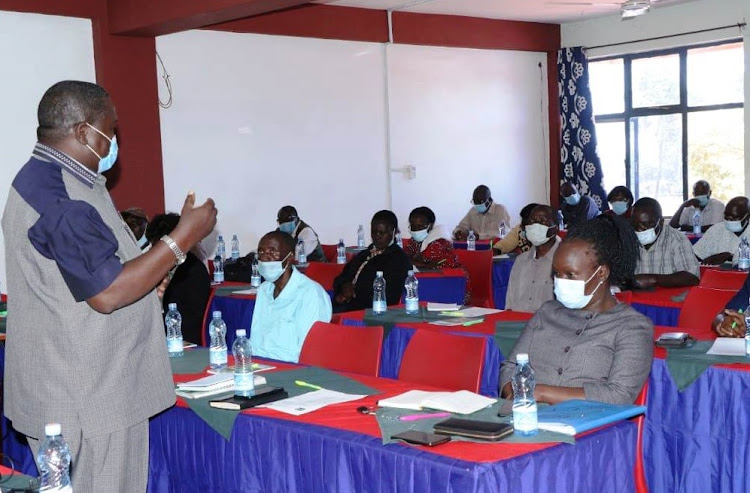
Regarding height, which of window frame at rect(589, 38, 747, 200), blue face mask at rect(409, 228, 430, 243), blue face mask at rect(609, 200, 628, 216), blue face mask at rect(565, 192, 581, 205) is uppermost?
window frame at rect(589, 38, 747, 200)

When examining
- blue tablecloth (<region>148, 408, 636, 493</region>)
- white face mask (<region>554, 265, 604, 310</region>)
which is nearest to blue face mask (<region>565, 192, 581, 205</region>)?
white face mask (<region>554, 265, 604, 310</region>)

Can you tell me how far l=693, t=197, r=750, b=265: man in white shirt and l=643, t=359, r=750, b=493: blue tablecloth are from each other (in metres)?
4.18

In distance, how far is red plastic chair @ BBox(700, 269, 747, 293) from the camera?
5336mm

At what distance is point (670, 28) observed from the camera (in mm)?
12797

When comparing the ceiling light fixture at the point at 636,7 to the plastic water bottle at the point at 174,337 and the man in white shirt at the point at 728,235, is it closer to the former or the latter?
the man in white shirt at the point at 728,235

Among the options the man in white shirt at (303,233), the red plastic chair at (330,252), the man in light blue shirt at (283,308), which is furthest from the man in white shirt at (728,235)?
the man in light blue shirt at (283,308)

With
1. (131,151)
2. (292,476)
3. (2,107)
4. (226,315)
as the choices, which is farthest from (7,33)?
(292,476)

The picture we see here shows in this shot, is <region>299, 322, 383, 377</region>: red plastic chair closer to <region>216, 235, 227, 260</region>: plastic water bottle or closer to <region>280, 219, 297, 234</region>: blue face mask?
<region>280, 219, 297, 234</region>: blue face mask

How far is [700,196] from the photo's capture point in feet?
38.5

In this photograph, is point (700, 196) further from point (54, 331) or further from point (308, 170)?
point (54, 331)

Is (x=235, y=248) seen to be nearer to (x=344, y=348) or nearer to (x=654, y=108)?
(x=344, y=348)

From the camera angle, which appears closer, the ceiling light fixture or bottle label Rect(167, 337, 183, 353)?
bottle label Rect(167, 337, 183, 353)

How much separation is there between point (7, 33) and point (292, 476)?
277 inches

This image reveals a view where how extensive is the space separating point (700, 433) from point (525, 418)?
148cm
